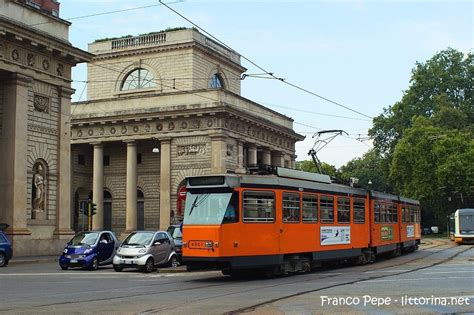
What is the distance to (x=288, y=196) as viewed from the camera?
763 inches

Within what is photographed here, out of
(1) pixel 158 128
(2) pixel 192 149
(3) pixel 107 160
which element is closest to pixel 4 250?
(2) pixel 192 149

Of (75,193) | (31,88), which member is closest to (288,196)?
(31,88)

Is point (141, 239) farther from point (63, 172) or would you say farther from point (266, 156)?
point (266, 156)

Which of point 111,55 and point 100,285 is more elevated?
point 111,55

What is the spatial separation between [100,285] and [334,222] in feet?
29.2

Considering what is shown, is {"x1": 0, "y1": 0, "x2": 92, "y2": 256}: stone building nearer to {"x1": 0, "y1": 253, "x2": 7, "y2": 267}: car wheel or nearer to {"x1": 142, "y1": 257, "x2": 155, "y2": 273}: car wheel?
{"x1": 0, "y1": 253, "x2": 7, "y2": 267}: car wheel

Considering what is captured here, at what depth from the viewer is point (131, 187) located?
48.5 metres

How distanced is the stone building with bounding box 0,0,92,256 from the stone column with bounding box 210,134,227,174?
13.2 meters

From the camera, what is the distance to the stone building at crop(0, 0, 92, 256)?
30984 mm

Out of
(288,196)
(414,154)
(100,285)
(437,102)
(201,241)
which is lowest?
(100,285)

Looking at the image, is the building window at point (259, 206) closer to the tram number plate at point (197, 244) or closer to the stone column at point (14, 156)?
the tram number plate at point (197, 244)

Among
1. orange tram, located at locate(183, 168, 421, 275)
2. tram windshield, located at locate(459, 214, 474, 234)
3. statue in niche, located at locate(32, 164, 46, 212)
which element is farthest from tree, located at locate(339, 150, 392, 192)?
orange tram, located at locate(183, 168, 421, 275)

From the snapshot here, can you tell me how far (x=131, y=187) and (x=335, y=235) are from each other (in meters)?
28.6

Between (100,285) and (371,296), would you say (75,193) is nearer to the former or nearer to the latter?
(100,285)
